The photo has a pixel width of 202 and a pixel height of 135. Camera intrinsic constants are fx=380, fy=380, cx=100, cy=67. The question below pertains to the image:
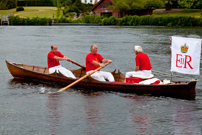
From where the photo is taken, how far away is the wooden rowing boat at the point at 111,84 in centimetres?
1374

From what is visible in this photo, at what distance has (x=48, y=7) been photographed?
402ft

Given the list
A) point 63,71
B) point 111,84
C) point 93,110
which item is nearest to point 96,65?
point 111,84

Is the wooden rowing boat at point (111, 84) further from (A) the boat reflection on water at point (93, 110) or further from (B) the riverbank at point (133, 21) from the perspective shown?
(B) the riverbank at point (133, 21)

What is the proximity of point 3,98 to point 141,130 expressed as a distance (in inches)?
244

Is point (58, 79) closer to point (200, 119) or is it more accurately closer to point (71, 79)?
point (71, 79)

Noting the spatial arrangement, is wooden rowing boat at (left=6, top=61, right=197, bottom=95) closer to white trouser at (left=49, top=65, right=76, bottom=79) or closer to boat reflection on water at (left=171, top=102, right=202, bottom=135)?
white trouser at (left=49, top=65, right=76, bottom=79)

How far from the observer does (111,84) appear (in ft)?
48.5

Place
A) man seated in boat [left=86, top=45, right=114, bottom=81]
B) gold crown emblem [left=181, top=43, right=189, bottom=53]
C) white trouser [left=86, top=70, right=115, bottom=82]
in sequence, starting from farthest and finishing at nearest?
white trouser [left=86, top=70, right=115, bottom=82] → man seated in boat [left=86, top=45, right=114, bottom=81] → gold crown emblem [left=181, top=43, right=189, bottom=53]

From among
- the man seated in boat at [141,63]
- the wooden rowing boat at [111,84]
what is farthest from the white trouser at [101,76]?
the man seated in boat at [141,63]

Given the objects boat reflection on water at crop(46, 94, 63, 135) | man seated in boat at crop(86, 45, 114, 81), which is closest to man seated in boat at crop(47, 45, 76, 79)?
man seated in boat at crop(86, 45, 114, 81)

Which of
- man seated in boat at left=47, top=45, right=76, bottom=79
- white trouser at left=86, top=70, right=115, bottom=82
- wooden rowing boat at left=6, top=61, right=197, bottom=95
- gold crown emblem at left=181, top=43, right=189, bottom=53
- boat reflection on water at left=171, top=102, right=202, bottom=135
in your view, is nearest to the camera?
boat reflection on water at left=171, top=102, right=202, bottom=135

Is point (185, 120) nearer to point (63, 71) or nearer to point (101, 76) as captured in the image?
point (101, 76)

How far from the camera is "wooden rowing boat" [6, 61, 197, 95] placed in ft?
45.1

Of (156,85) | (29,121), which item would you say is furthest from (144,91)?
(29,121)
